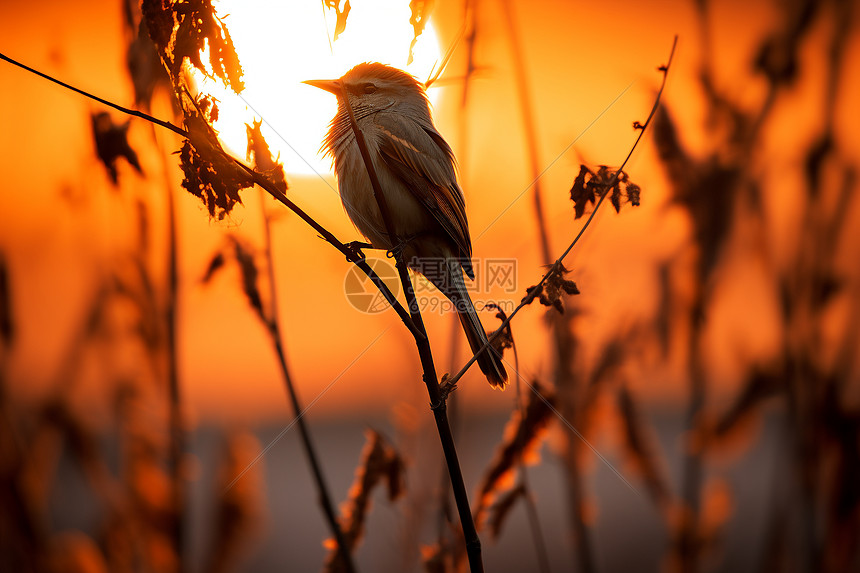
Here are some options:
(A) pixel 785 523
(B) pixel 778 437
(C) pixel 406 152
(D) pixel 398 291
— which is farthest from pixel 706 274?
(C) pixel 406 152

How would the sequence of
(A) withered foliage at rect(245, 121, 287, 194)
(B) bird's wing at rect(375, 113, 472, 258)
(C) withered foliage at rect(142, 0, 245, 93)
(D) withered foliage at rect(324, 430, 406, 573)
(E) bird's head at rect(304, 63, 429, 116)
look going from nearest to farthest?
(C) withered foliage at rect(142, 0, 245, 93)
(A) withered foliage at rect(245, 121, 287, 194)
(D) withered foliage at rect(324, 430, 406, 573)
(B) bird's wing at rect(375, 113, 472, 258)
(E) bird's head at rect(304, 63, 429, 116)

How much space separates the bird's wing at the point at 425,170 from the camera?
10.0 feet

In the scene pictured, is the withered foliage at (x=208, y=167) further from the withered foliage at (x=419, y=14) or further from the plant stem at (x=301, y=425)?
the withered foliage at (x=419, y=14)

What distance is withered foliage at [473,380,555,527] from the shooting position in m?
1.91

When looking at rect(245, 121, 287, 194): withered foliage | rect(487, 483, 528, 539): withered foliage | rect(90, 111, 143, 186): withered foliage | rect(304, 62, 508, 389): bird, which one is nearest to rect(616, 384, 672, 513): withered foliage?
rect(487, 483, 528, 539): withered foliage

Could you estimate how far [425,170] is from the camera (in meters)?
3.13

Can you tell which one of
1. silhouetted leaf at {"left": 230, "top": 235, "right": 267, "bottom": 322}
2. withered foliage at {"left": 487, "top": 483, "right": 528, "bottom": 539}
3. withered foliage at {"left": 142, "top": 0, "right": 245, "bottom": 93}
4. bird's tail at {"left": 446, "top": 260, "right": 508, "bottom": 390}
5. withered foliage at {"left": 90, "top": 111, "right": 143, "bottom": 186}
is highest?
withered foliage at {"left": 142, "top": 0, "right": 245, "bottom": 93}

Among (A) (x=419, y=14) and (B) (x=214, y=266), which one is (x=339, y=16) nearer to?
(A) (x=419, y=14)

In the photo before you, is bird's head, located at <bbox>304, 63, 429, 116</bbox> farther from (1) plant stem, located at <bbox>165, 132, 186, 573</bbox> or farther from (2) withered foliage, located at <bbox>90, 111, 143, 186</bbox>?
(2) withered foliage, located at <bbox>90, 111, 143, 186</bbox>

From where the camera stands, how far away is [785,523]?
2.53 meters

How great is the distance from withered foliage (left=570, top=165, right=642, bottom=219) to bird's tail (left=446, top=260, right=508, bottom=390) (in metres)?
0.78

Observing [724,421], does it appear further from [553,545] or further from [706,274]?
[553,545]

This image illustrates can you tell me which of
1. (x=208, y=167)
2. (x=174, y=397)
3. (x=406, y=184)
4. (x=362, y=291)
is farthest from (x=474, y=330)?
(x=208, y=167)

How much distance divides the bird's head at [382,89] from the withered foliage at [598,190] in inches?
78.3
